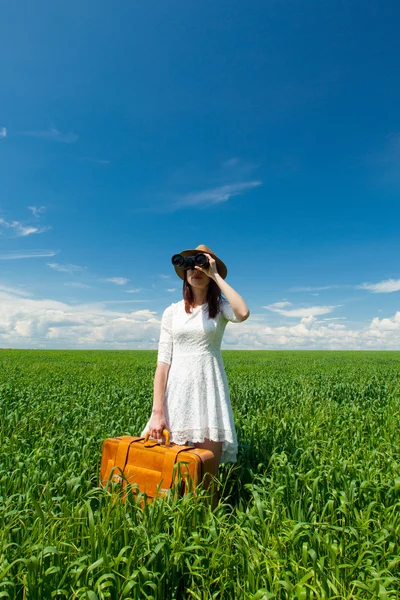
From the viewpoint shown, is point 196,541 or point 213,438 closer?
point 196,541

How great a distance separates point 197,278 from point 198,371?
38.8 inches

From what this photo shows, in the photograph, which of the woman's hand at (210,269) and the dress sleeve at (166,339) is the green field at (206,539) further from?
the woman's hand at (210,269)

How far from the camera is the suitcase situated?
3838 millimetres

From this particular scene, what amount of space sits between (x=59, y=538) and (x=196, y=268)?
2749mm

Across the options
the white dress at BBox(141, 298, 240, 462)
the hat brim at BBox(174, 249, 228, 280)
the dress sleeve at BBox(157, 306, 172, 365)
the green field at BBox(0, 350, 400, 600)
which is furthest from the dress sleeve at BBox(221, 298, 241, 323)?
the green field at BBox(0, 350, 400, 600)

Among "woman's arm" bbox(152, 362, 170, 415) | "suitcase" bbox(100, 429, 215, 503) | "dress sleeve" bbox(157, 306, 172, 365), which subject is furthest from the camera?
"dress sleeve" bbox(157, 306, 172, 365)

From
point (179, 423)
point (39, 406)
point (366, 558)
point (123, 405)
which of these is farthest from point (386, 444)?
point (39, 406)

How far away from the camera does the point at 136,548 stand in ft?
10.2

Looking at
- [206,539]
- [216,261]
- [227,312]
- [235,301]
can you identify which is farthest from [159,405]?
[216,261]

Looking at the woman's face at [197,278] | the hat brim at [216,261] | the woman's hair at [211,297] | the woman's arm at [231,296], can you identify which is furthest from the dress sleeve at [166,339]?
the woman's arm at [231,296]

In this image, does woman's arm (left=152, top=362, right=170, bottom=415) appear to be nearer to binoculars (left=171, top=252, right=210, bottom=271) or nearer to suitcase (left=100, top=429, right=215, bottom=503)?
suitcase (left=100, top=429, right=215, bottom=503)

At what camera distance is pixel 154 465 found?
13.3ft

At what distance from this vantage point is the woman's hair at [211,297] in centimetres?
460

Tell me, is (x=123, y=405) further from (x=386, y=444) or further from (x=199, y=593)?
(x=199, y=593)
